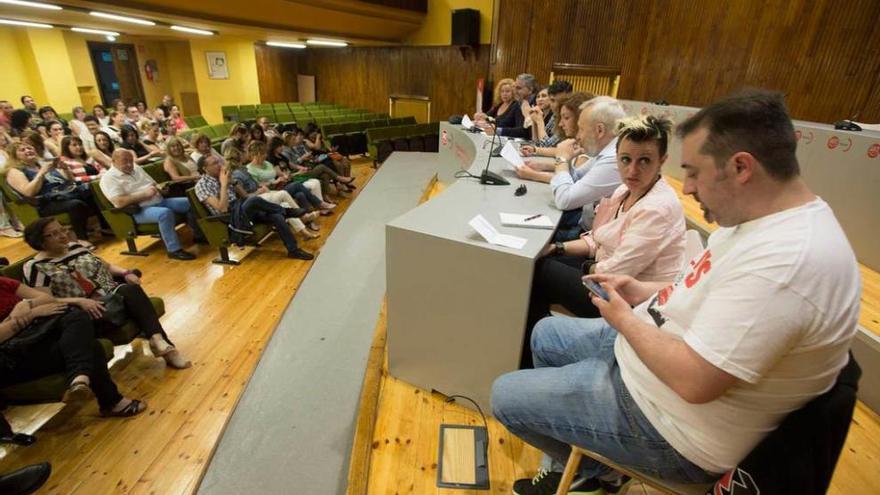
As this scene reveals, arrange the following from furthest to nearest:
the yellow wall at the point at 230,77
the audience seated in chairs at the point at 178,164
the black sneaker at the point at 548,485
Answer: the yellow wall at the point at 230,77 → the audience seated in chairs at the point at 178,164 → the black sneaker at the point at 548,485

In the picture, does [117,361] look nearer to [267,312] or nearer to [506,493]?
[267,312]

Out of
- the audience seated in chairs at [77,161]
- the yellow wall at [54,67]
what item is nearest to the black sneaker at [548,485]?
the audience seated in chairs at [77,161]

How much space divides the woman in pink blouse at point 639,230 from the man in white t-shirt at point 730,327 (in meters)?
0.34

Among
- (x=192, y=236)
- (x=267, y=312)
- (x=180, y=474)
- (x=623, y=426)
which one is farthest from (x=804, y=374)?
(x=192, y=236)

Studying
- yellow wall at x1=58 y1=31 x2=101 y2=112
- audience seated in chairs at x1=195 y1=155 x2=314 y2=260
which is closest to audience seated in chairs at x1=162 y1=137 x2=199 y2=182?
audience seated in chairs at x1=195 y1=155 x2=314 y2=260

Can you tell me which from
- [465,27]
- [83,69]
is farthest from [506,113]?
[83,69]

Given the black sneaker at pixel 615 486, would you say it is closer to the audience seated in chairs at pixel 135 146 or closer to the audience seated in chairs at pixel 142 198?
the audience seated in chairs at pixel 142 198

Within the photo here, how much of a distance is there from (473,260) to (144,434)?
1.83 m

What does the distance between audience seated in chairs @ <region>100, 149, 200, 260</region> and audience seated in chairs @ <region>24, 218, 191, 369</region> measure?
1387 mm

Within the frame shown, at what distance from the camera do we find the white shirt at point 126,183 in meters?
3.37

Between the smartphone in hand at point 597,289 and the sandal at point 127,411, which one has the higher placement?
the smartphone in hand at point 597,289

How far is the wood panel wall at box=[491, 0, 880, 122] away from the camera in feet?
11.6

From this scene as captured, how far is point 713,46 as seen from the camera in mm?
4555

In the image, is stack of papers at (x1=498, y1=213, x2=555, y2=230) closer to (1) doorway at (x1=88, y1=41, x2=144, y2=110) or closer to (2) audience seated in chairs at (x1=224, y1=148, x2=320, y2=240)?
(2) audience seated in chairs at (x1=224, y1=148, x2=320, y2=240)
